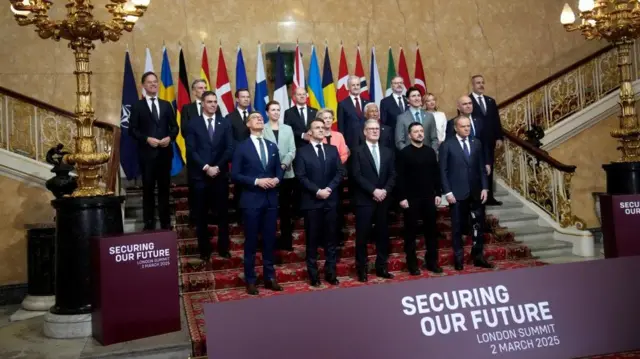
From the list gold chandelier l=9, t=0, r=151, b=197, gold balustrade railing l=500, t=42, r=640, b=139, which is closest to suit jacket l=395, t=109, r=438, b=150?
A: gold chandelier l=9, t=0, r=151, b=197

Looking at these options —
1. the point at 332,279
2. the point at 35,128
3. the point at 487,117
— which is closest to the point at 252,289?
the point at 332,279

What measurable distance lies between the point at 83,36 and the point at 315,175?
2.41 metres

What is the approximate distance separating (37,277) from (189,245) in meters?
1.90

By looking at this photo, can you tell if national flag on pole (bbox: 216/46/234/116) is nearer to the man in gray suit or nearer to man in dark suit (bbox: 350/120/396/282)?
the man in gray suit

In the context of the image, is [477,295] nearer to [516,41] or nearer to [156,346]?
[156,346]

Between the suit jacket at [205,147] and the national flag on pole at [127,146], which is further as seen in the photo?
the national flag on pole at [127,146]

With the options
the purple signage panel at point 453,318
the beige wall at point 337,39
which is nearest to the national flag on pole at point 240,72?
the beige wall at point 337,39

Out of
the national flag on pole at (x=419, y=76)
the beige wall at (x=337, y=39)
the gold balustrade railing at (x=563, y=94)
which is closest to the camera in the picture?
the beige wall at (x=337, y=39)

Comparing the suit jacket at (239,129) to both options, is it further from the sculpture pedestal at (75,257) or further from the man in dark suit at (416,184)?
the sculpture pedestal at (75,257)

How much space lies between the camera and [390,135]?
6.69 meters

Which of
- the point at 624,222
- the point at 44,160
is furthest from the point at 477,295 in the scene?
the point at 44,160

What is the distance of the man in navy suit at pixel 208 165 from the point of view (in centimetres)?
589

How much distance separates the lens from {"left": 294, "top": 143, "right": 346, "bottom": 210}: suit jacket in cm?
546

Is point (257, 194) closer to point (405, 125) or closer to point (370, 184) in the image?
point (370, 184)
